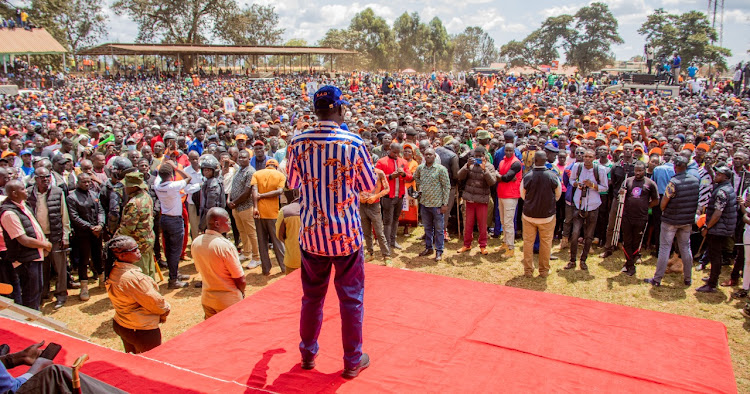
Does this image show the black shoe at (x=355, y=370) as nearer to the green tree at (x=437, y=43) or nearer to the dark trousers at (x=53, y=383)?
the dark trousers at (x=53, y=383)

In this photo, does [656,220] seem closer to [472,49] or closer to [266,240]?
[266,240]

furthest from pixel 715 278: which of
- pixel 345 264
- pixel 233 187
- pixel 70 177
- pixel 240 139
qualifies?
pixel 70 177

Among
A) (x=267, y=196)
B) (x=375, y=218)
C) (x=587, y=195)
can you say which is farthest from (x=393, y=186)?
(x=587, y=195)

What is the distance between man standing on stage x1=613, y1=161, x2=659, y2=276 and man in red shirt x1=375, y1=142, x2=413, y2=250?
306cm

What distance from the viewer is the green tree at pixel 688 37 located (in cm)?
4619

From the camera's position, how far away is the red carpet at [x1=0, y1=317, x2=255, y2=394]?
2.90m

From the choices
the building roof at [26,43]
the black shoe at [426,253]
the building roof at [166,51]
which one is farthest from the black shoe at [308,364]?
the building roof at [26,43]

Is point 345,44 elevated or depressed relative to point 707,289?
elevated

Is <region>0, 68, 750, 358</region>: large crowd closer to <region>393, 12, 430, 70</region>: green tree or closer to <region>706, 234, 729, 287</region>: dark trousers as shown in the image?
<region>706, 234, 729, 287</region>: dark trousers

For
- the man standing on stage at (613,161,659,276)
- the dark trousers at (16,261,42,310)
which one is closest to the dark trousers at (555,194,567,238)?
the man standing on stage at (613,161,659,276)

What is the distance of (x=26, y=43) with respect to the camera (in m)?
34.8

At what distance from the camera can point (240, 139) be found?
27.1ft

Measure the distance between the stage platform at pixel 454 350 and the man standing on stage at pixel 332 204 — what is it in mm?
474

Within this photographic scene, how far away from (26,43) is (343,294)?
41.8 metres
